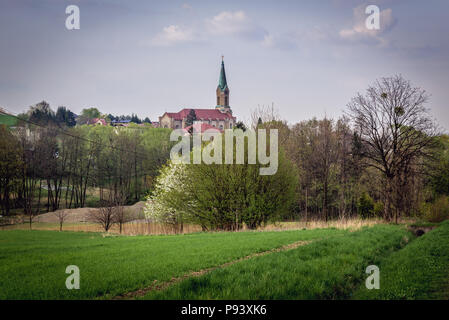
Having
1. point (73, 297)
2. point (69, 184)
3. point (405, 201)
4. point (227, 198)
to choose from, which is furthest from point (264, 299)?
point (69, 184)

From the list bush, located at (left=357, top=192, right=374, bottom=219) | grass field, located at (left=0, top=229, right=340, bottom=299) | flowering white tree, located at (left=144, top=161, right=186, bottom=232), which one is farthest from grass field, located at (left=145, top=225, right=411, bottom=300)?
bush, located at (left=357, top=192, right=374, bottom=219)

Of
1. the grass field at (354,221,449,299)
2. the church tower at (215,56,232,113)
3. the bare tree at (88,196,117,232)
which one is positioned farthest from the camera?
the church tower at (215,56,232,113)

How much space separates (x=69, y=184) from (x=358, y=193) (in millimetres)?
48336

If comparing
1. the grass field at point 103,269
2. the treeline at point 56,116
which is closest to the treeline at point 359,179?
the grass field at point 103,269

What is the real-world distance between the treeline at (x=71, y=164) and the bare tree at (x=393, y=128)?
97.5 feet

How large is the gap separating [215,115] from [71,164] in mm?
89611

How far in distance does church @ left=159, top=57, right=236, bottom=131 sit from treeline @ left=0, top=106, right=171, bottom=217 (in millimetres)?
59892

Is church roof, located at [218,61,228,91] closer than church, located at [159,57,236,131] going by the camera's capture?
No

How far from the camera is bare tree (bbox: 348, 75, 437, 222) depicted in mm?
28500

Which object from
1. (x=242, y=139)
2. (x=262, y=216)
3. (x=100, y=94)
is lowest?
(x=262, y=216)

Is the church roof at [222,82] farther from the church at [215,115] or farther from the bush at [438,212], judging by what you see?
the bush at [438,212]

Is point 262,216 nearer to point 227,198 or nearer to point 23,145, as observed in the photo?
point 227,198

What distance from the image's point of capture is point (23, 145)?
4522 cm

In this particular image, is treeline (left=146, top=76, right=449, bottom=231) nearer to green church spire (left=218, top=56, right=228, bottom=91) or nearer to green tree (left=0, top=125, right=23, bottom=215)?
green tree (left=0, top=125, right=23, bottom=215)
